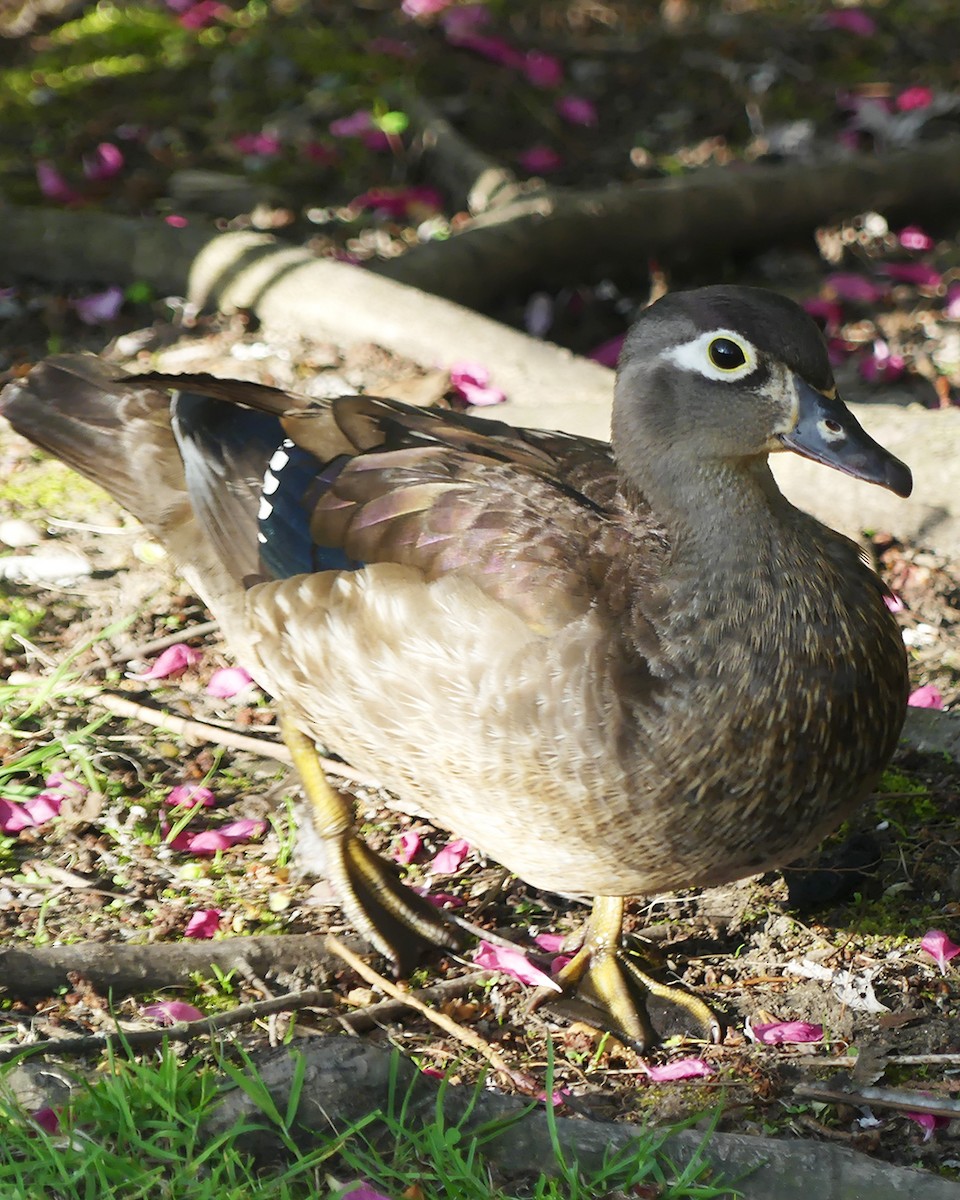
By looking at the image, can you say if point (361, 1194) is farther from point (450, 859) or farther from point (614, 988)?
point (450, 859)

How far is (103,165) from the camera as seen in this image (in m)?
5.91

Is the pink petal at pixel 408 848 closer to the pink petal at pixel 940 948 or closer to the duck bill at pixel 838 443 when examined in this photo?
the pink petal at pixel 940 948

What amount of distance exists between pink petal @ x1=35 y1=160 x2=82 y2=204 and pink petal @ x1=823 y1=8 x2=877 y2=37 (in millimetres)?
3785

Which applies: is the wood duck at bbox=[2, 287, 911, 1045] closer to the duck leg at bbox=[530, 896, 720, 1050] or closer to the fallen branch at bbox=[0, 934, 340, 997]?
the duck leg at bbox=[530, 896, 720, 1050]

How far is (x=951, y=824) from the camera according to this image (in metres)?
3.11

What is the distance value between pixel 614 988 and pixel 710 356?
119 centimetres

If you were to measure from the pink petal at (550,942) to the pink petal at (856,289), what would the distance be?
332 cm

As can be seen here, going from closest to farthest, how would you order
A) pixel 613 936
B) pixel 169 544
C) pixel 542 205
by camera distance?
pixel 613 936 < pixel 169 544 < pixel 542 205

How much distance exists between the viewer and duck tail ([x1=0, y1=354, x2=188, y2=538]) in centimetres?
337

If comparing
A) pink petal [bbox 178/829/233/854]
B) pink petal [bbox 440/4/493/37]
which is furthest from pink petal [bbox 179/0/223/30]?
pink petal [bbox 178/829/233/854]

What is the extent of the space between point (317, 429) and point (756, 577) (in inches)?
39.2

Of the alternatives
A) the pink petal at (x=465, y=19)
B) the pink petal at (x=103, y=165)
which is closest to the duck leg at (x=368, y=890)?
the pink petal at (x=103, y=165)

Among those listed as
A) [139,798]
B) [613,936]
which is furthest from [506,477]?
[139,798]

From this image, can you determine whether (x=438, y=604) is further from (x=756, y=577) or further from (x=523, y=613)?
(x=756, y=577)
